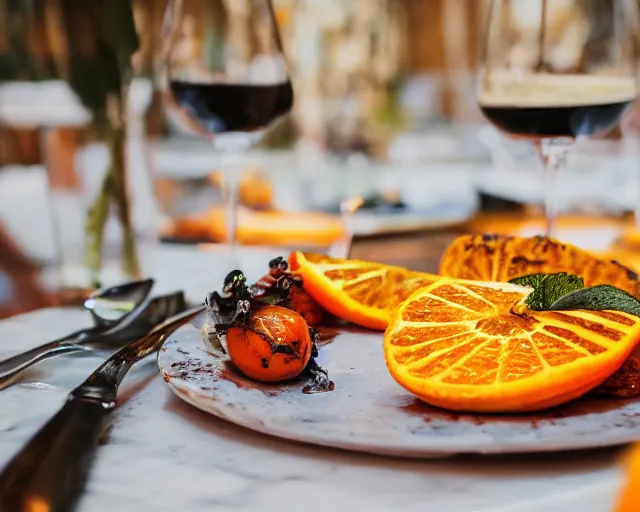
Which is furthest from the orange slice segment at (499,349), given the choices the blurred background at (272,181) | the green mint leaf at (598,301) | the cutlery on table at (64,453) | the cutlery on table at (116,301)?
the blurred background at (272,181)

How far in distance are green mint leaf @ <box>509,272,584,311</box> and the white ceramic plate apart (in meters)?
0.07

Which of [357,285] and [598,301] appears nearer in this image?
[598,301]

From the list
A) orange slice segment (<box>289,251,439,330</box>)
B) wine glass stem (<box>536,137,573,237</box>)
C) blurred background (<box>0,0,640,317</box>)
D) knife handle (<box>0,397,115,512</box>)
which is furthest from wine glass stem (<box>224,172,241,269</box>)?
knife handle (<box>0,397,115,512</box>)

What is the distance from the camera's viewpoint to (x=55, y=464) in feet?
1.26

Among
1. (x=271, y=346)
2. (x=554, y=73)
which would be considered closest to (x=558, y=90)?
(x=554, y=73)

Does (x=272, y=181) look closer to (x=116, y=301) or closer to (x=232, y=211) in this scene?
(x=232, y=211)

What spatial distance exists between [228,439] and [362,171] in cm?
178

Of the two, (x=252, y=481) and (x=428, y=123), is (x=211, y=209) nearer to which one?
(x=252, y=481)

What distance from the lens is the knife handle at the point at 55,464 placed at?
350 millimetres

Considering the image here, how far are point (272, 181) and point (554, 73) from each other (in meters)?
1.25

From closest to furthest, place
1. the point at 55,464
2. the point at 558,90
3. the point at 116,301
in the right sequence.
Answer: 1. the point at 55,464
2. the point at 116,301
3. the point at 558,90

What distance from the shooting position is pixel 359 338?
609 millimetres

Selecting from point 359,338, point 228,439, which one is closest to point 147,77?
point 359,338

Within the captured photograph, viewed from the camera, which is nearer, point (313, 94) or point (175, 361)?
point (175, 361)
